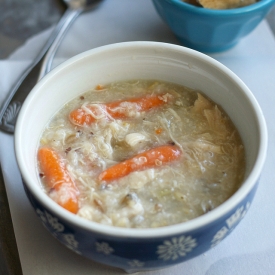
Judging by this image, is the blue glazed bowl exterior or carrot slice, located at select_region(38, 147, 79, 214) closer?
the blue glazed bowl exterior

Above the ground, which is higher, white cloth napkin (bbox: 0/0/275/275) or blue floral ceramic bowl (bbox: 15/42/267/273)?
blue floral ceramic bowl (bbox: 15/42/267/273)

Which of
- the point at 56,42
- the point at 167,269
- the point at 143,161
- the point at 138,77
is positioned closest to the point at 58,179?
the point at 143,161

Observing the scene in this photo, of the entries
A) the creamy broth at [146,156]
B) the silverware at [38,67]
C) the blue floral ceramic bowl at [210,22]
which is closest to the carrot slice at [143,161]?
the creamy broth at [146,156]

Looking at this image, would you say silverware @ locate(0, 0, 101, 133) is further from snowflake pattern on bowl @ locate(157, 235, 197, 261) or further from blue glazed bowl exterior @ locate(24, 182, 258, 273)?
snowflake pattern on bowl @ locate(157, 235, 197, 261)

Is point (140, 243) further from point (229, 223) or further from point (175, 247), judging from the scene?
point (229, 223)

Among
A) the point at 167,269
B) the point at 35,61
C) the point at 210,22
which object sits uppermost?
the point at 210,22

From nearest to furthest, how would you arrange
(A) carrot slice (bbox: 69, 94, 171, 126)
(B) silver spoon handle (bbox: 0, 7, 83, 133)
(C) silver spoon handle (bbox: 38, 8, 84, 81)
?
(A) carrot slice (bbox: 69, 94, 171, 126) < (B) silver spoon handle (bbox: 0, 7, 83, 133) < (C) silver spoon handle (bbox: 38, 8, 84, 81)

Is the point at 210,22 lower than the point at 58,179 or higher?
higher

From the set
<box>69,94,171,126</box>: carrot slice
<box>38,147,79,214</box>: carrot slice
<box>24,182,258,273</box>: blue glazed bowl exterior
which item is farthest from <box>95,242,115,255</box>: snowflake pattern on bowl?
<box>69,94,171,126</box>: carrot slice
